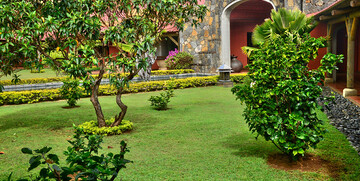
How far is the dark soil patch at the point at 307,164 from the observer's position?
4072mm

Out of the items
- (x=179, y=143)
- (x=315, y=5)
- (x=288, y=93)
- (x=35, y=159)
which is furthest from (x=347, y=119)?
(x=315, y=5)

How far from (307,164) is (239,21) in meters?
17.3

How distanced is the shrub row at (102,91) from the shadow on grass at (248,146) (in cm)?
404

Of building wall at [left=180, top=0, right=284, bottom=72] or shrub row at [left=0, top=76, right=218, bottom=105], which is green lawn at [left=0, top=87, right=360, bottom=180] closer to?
shrub row at [left=0, top=76, right=218, bottom=105]

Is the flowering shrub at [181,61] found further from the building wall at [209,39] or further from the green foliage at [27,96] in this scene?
the green foliage at [27,96]

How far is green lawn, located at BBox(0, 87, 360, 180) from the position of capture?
4113 millimetres

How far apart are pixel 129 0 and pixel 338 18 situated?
7.92 m

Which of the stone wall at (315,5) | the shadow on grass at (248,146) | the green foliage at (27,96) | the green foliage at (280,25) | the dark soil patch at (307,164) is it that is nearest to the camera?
the dark soil patch at (307,164)

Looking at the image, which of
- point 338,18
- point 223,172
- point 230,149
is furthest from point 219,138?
point 338,18

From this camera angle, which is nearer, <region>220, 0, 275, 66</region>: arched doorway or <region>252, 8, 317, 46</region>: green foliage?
<region>252, 8, 317, 46</region>: green foliage

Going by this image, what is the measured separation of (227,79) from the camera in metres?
14.4

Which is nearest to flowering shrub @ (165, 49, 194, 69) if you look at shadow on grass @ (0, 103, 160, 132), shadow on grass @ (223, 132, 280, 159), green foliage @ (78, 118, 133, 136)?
shadow on grass @ (0, 103, 160, 132)

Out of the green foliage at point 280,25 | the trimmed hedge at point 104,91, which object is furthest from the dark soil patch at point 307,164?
the green foliage at point 280,25

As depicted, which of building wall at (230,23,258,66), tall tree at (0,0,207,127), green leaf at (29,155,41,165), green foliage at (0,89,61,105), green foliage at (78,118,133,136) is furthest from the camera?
building wall at (230,23,258,66)
